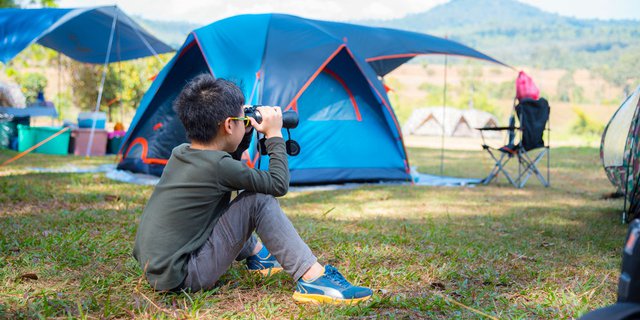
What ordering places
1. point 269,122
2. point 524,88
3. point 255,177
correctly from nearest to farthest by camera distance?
point 255,177, point 269,122, point 524,88

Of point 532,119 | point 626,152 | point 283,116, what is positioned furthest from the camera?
point 532,119

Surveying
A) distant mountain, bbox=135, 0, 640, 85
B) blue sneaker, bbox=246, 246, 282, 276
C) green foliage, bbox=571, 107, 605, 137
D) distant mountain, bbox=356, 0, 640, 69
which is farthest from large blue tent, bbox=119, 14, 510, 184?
distant mountain, bbox=356, 0, 640, 69

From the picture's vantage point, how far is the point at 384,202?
5.18 metres

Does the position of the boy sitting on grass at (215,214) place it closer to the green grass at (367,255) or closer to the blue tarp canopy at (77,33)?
the green grass at (367,255)

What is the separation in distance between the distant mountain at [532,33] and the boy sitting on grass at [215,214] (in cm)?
6456

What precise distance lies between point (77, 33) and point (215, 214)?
831 centimetres

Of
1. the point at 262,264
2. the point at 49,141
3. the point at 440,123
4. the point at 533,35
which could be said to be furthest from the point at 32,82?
the point at 533,35

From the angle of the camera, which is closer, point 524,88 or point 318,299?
point 318,299

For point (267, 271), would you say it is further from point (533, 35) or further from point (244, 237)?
point (533, 35)

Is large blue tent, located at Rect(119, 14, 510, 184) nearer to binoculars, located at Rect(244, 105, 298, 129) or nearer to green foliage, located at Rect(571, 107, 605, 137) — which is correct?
binoculars, located at Rect(244, 105, 298, 129)

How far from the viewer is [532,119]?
21.4ft

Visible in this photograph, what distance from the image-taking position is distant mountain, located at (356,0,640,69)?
81.7 m

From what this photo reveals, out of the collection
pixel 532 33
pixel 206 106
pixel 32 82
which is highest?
pixel 532 33

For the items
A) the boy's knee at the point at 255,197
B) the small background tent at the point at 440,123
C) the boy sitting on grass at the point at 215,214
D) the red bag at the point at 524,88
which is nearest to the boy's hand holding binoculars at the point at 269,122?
the boy sitting on grass at the point at 215,214
